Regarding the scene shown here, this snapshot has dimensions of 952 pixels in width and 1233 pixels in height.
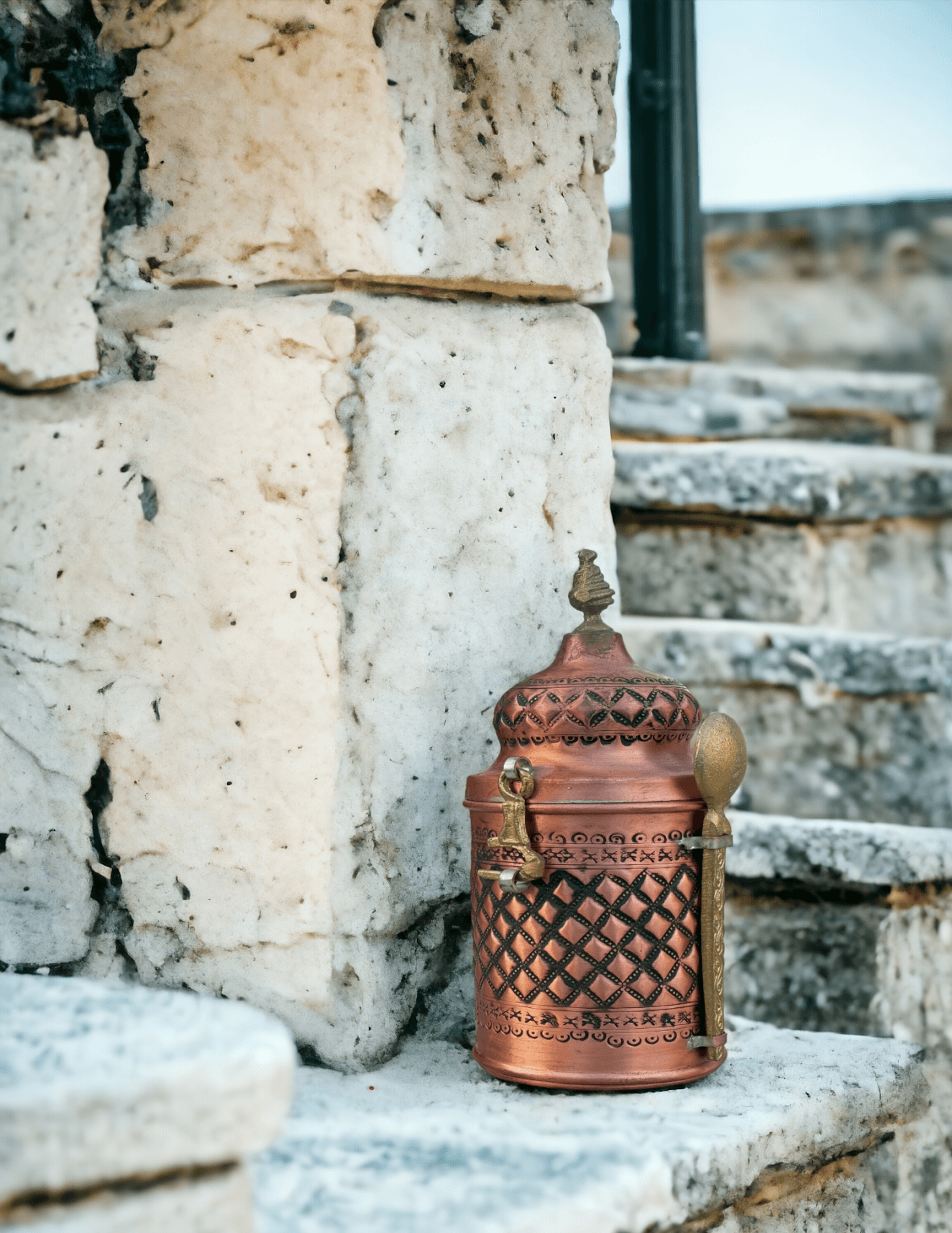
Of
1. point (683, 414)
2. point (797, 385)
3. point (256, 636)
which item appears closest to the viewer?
point (256, 636)

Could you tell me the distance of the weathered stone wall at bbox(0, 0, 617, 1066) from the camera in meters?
1.40

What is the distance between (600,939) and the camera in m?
1.30

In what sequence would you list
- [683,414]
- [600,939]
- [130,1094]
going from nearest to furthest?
[130,1094]
[600,939]
[683,414]

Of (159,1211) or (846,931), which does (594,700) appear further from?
(846,931)

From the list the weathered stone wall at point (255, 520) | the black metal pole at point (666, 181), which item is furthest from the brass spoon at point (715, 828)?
the black metal pole at point (666, 181)

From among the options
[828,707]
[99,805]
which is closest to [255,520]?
[99,805]

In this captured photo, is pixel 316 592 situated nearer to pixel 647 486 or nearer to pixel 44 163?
pixel 44 163

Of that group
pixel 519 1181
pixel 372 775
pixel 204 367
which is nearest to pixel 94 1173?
pixel 519 1181

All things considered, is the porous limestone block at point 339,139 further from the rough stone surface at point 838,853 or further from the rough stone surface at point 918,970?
the rough stone surface at point 918,970

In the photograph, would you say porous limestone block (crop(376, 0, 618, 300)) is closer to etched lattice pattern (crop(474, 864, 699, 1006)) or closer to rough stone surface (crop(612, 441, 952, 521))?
etched lattice pattern (crop(474, 864, 699, 1006))

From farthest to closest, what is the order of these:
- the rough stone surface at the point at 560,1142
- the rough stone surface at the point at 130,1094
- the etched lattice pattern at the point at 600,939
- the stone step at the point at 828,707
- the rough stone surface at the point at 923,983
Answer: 1. the stone step at the point at 828,707
2. the rough stone surface at the point at 923,983
3. the etched lattice pattern at the point at 600,939
4. the rough stone surface at the point at 560,1142
5. the rough stone surface at the point at 130,1094

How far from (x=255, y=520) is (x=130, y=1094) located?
2.45 ft

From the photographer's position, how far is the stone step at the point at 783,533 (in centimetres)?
262

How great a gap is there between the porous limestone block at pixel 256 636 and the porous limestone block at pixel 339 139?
0.07 metres
